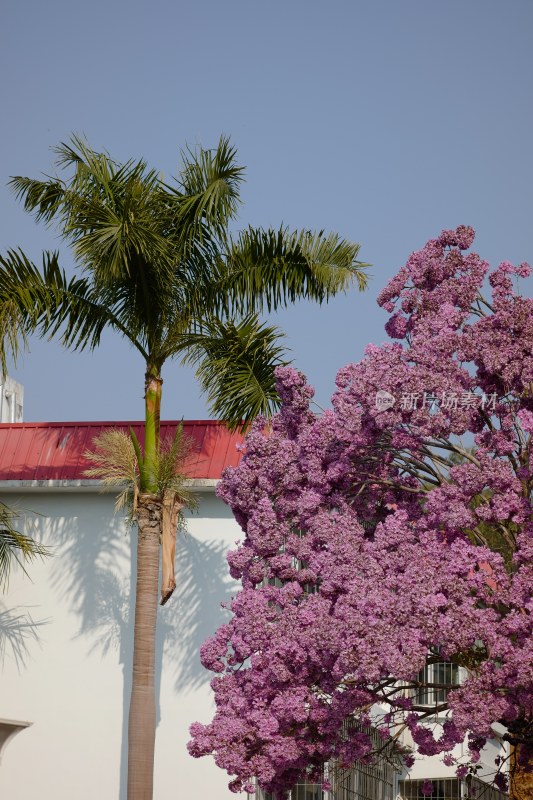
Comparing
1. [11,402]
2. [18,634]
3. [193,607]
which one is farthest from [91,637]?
Result: [11,402]

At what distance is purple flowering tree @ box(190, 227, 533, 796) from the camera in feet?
38.7

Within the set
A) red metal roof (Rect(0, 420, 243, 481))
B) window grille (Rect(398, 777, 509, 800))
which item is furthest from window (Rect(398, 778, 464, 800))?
red metal roof (Rect(0, 420, 243, 481))

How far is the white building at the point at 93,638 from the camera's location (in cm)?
1769

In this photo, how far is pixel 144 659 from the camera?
52.1 ft

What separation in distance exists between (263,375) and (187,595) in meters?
3.57

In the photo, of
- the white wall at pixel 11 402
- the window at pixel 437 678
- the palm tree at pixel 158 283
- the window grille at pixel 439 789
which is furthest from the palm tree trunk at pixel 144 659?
the white wall at pixel 11 402

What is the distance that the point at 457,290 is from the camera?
543 inches

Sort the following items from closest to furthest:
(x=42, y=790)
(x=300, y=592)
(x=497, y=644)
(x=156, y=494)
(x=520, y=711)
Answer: (x=497, y=644) < (x=520, y=711) < (x=300, y=592) < (x=156, y=494) < (x=42, y=790)

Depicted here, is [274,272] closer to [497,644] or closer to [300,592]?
[300,592]

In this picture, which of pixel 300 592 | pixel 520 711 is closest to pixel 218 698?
pixel 300 592

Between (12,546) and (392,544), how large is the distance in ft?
24.5

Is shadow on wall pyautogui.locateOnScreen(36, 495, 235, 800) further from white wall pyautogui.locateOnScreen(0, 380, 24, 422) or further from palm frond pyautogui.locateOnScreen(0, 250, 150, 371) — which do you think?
white wall pyautogui.locateOnScreen(0, 380, 24, 422)

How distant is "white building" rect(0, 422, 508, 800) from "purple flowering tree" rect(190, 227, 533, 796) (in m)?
3.86

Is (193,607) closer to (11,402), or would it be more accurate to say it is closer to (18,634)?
(18,634)
